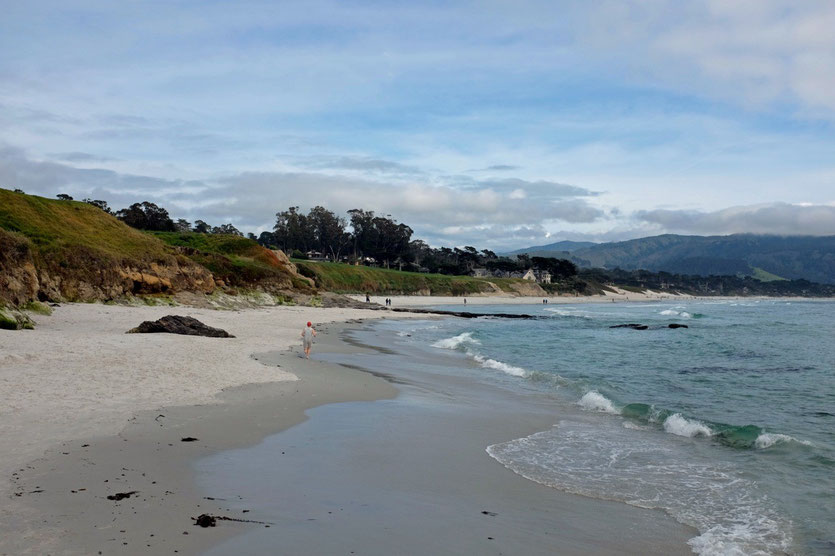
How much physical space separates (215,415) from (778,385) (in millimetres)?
15872

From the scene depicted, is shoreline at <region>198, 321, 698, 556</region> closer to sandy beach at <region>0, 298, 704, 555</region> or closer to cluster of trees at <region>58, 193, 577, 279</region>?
sandy beach at <region>0, 298, 704, 555</region>

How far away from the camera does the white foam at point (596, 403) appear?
1329 cm

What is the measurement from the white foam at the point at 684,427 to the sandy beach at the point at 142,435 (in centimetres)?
244

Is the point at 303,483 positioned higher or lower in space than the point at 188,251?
lower

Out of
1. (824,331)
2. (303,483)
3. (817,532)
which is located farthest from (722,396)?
(824,331)

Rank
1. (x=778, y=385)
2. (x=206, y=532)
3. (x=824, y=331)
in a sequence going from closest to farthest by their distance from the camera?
(x=206, y=532) → (x=778, y=385) → (x=824, y=331)

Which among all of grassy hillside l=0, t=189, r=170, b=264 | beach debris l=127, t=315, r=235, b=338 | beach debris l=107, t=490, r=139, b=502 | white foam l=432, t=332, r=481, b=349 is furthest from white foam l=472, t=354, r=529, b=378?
grassy hillside l=0, t=189, r=170, b=264

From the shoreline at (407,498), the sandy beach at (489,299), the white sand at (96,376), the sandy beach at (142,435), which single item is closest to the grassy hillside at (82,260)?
the white sand at (96,376)

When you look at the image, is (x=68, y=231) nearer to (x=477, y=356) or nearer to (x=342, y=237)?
(x=477, y=356)

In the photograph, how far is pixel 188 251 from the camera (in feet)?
163

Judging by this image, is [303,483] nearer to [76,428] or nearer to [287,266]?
[76,428]

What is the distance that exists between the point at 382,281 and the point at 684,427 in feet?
291

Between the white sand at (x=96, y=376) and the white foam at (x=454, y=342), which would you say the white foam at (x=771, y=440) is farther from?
the white foam at (x=454, y=342)

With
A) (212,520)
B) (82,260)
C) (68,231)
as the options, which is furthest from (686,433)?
(68,231)
